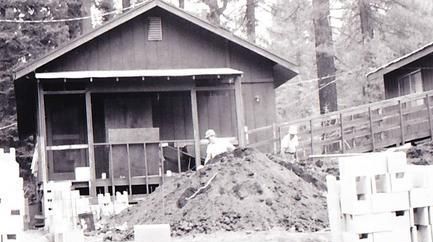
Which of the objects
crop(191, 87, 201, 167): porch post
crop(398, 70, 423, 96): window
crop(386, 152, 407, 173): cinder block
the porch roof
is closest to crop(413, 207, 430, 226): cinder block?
crop(386, 152, 407, 173): cinder block

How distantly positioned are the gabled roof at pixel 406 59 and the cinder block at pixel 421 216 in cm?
2056

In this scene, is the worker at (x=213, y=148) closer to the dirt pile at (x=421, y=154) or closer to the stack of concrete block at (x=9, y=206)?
the dirt pile at (x=421, y=154)

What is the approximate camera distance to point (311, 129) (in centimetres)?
2408

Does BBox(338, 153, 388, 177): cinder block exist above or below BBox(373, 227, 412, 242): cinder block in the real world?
above

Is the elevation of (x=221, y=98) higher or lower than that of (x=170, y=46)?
lower

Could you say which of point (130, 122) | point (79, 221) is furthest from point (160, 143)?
point (79, 221)

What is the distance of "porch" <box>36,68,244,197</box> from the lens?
22.1 m

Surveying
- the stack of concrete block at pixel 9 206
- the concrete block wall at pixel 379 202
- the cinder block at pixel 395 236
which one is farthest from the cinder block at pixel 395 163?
the stack of concrete block at pixel 9 206

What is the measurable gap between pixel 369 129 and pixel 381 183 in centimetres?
1965

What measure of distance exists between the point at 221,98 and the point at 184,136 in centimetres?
181

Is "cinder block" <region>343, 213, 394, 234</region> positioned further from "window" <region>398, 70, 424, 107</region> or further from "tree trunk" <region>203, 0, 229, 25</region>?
"tree trunk" <region>203, 0, 229, 25</region>

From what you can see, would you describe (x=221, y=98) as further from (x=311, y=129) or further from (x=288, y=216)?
(x=288, y=216)

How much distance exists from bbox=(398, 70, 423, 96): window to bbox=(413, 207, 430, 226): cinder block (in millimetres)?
23242

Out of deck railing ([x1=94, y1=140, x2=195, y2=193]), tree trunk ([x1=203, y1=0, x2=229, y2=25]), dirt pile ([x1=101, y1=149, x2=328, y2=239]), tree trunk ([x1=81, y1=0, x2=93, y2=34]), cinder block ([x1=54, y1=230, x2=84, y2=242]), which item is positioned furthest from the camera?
tree trunk ([x1=203, y1=0, x2=229, y2=25])
